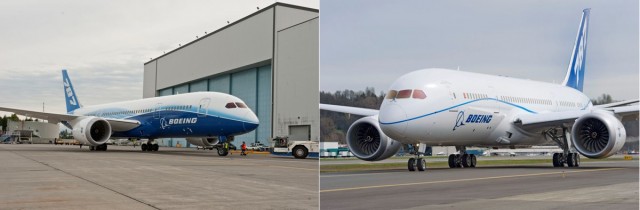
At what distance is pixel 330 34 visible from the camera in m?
4.28

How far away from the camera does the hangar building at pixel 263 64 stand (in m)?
57.4

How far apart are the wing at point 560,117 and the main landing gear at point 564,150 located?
554 mm

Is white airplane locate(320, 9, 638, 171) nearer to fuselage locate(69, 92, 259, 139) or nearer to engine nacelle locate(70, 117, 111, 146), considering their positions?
fuselage locate(69, 92, 259, 139)

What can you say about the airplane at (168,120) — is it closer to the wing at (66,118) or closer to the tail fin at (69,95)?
the wing at (66,118)

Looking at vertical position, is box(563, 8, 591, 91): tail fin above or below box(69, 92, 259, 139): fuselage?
below

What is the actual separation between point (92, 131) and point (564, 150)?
38719 millimetres

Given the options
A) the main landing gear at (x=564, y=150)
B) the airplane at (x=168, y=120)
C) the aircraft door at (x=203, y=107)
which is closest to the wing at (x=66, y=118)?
the airplane at (x=168, y=120)

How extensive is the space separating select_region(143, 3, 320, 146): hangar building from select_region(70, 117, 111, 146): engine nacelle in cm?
1508

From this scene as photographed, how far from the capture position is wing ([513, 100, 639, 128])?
5.43 meters

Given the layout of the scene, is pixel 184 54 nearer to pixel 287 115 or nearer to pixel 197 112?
pixel 287 115

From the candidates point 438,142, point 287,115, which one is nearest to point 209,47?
point 287,115

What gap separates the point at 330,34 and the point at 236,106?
36462mm

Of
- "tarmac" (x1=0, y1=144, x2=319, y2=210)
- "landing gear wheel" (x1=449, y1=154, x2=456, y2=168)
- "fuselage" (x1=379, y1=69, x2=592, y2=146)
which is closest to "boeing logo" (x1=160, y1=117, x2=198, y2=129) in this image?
"landing gear wheel" (x1=449, y1=154, x2=456, y2=168)

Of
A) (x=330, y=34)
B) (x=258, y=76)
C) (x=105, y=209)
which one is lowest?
(x=105, y=209)
